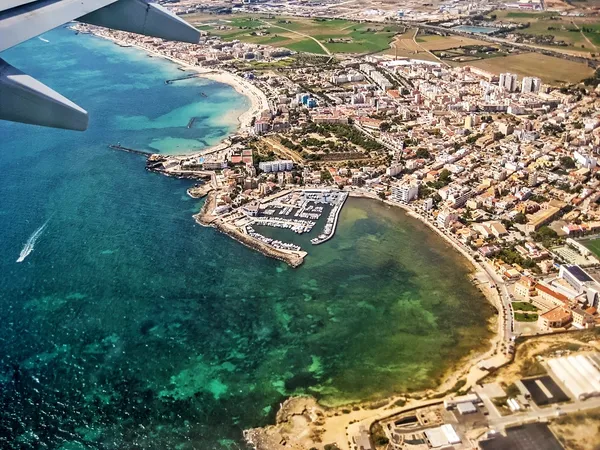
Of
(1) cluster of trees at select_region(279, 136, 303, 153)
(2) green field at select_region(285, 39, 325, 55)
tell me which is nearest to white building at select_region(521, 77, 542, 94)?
(1) cluster of trees at select_region(279, 136, 303, 153)

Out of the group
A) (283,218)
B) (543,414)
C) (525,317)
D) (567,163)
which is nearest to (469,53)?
(567,163)

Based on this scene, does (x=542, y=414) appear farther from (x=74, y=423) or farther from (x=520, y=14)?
(x=520, y=14)

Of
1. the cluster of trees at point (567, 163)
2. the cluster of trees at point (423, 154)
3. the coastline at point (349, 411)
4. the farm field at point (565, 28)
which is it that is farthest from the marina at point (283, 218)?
the farm field at point (565, 28)

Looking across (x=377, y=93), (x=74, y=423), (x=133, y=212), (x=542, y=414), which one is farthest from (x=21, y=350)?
(x=377, y=93)

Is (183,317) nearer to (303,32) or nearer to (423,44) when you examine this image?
(423,44)

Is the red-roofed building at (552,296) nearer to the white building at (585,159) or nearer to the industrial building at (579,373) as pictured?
the industrial building at (579,373)

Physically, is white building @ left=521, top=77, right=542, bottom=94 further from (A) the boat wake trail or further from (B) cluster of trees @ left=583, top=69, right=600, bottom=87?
(A) the boat wake trail
